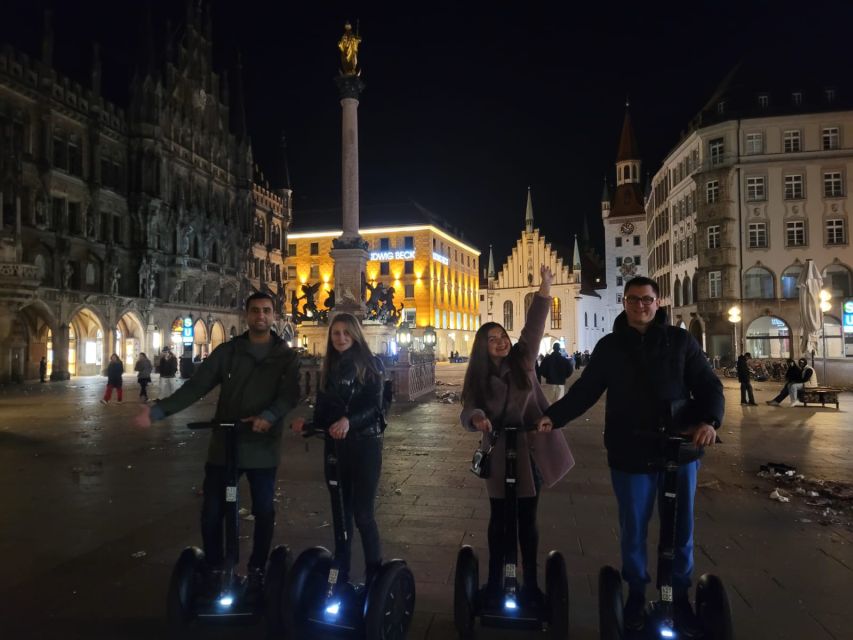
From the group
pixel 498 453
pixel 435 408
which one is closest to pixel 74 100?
pixel 435 408

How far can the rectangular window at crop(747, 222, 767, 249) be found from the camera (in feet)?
134

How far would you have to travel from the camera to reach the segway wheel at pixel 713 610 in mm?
3268

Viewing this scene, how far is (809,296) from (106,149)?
40.9m

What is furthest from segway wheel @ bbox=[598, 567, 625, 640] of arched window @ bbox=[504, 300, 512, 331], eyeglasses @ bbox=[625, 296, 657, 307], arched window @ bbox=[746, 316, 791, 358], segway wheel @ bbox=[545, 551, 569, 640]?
arched window @ bbox=[504, 300, 512, 331]

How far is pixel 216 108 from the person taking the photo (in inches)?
2077

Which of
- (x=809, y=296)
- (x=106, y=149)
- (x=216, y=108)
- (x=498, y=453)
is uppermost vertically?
(x=216, y=108)

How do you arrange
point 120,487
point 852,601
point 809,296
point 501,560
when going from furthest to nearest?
point 809,296, point 120,487, point 852,601, point 501,560

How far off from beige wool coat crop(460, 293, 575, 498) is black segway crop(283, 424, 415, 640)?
2.63 feet

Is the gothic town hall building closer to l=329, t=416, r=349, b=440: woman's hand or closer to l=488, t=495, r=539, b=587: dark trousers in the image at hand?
l=329, t=416, r=349, b=440: woman's hand

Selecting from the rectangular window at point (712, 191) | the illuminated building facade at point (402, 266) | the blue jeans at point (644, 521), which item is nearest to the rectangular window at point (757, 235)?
the rectangular window at point (712, 191)

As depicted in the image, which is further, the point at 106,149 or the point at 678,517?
the point at 106,149

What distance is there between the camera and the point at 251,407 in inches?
159

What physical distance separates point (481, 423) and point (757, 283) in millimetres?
42780

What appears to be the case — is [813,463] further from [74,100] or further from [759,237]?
[74,100]
